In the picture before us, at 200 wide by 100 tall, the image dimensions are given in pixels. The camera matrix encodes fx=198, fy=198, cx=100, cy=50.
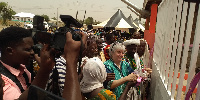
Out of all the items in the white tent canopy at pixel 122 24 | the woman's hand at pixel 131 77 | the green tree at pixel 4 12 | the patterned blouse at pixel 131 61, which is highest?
the green tree at pixel 4 12

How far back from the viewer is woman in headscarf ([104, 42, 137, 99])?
2.45 metres

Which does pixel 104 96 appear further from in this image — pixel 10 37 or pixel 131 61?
pixel 131 61

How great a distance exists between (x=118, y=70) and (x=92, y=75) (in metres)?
0.88

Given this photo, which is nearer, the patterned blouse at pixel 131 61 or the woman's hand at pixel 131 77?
the woman's hand at pixel 131 77

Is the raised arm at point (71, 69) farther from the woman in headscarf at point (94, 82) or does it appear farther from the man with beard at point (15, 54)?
the woman in headscarf at point (94, 82)

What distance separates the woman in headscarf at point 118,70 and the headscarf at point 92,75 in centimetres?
48

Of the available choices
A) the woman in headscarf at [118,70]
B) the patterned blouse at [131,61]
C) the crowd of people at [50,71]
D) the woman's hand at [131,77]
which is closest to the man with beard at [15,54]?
the crowd of people at [50,71]

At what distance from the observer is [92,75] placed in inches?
76.2

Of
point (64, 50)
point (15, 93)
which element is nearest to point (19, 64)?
point (15, 93)

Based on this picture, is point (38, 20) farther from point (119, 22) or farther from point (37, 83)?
point (119, 22)

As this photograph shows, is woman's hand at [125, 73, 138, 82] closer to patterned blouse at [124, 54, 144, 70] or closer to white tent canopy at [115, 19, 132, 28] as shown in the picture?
patterned blouse at [124, 54, 144, 70]

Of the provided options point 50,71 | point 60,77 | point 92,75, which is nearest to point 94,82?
point 92,75

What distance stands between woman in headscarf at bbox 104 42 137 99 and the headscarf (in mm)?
483

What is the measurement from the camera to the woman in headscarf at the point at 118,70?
2453 millimetres
